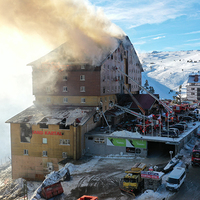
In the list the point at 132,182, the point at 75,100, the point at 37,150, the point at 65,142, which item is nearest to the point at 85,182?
the point at 132,182

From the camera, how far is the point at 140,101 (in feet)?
168

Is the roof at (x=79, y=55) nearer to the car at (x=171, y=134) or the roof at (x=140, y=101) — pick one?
the roof at (x=140, y=101)

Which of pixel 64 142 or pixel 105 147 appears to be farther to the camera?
pixel 64 142

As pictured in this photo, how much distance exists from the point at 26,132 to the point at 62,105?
357 inches

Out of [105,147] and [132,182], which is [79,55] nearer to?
[105,147]

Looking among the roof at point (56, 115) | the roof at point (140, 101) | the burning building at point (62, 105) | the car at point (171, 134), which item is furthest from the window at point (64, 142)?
the roof at point (140, 101)

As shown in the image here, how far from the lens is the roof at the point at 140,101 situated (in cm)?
4927

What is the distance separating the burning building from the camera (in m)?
37.4

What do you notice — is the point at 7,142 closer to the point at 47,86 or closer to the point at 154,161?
the point at 47,86

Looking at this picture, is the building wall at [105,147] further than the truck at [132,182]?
Yes

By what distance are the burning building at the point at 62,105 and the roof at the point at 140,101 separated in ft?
6.76

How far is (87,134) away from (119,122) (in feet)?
42.2

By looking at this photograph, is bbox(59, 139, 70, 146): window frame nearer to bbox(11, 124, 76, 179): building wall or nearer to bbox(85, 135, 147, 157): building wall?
bbox(11, 124, 76, 179): building wall

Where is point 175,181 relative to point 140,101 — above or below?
below
